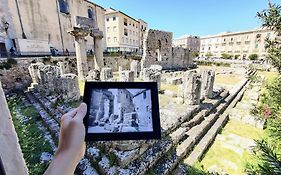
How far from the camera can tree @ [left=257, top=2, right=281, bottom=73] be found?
6.57 feet

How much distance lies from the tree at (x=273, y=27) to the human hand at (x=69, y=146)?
259 centimetres

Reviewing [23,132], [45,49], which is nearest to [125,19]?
[45,49]

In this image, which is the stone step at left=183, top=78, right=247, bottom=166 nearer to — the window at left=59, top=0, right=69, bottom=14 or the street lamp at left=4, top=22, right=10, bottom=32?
the street lamp at left=4, top=22, right=10, bottom=32

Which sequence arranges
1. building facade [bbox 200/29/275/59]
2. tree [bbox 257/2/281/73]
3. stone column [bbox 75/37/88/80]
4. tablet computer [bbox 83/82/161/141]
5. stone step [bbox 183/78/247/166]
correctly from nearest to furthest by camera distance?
Result: tablet computer [bbox 83/82/161/141] → tree [bbox 257/2/281/73] → stone step [bbox 183/78/247/166] → stone column [bbox 75/37/88/80] → building facade [bbox 200/29/275/59]

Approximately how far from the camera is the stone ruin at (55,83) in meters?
6.57

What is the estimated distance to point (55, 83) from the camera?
768 cm

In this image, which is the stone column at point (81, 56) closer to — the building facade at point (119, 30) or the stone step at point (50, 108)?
the stone step at point (50, 108)

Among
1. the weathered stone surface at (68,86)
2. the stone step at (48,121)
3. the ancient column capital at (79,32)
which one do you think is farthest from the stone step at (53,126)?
the ancient column capital at (79,32)

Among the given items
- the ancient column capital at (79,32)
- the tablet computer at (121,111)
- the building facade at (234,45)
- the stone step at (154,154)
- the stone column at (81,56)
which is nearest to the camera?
the tablet computer at (121,111)

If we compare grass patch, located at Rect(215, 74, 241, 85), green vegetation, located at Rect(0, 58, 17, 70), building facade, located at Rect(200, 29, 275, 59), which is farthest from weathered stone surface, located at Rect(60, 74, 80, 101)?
building facade, located at Rect(200, 29, 275, 59)

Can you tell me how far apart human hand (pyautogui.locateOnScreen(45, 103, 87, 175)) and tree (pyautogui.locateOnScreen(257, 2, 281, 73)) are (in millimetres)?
2587

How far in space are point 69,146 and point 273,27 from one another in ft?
9.10

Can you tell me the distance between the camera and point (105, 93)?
58.7 inches

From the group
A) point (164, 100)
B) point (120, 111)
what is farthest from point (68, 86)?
point (120, 111)
